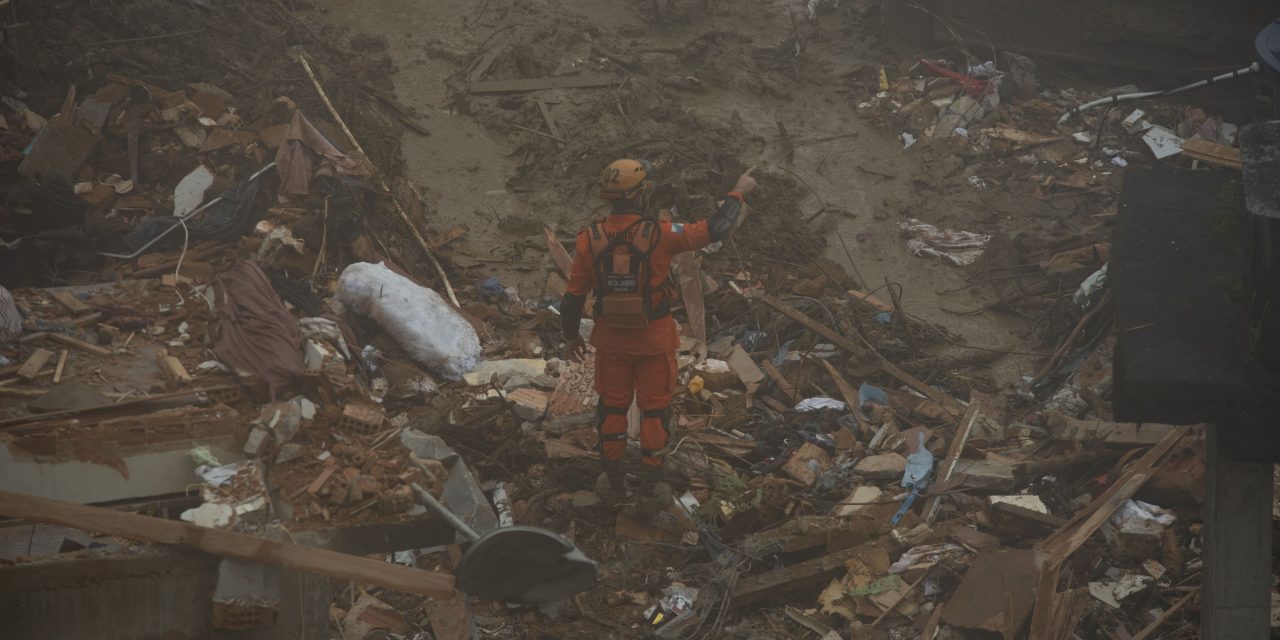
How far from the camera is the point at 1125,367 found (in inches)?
174

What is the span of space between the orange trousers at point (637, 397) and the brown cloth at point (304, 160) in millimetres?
3959

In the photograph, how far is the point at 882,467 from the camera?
7.36 m

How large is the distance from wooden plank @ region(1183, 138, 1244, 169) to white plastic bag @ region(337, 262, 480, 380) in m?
6.69

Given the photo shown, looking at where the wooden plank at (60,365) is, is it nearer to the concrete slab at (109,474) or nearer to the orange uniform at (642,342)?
the concrete slab at (109,474)

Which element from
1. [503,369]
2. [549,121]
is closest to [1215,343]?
[503,369]

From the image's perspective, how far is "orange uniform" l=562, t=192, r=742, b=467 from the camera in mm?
6590

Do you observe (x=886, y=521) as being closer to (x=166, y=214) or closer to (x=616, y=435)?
(x=616, y=435)

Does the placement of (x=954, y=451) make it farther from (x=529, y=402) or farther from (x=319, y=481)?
(x=319, y=481)

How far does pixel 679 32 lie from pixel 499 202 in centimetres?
428

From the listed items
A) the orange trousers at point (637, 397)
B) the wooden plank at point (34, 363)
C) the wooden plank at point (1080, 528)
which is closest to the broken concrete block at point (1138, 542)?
the wooden plank at point (1080, 528)

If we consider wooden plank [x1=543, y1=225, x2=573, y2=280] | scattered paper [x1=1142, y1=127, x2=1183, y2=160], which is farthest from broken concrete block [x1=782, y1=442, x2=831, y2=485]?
scattered paper [x1=1142, y1=127, x2=1183, y2=160]

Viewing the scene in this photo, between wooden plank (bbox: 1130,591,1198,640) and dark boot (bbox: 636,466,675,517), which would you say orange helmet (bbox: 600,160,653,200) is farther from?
wooden plank (bbox: 1130,591,1198,640)

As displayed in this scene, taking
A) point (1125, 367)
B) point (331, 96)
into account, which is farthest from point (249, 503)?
point (331, 96)

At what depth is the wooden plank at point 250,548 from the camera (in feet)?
14.9
